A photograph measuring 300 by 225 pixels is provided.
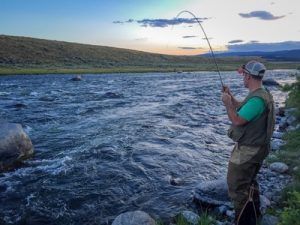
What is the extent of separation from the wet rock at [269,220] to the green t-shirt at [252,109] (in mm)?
2001

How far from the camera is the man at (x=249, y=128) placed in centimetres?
538

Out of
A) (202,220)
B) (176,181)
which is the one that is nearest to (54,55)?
(176,181)

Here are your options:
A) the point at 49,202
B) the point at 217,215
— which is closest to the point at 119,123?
the point at 49,202

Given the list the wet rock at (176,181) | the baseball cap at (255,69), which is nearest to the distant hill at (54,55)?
the wet rock at (176,181)

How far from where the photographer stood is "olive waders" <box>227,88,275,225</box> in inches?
214

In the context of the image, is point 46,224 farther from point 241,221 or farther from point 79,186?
point 241,221

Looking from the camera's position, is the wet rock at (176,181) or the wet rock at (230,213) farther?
the wet rock at (176,181)

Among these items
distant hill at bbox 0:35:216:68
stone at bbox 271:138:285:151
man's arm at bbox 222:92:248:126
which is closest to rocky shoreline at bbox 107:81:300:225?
stone at bbox 271:138:285:151

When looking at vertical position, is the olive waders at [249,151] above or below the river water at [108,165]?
above

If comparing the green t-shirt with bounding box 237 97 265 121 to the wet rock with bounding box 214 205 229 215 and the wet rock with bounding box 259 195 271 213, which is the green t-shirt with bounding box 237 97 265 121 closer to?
the wet rock with bounding box 259 195 271 213

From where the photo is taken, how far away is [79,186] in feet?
30.9

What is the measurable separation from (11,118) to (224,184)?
14.0 m

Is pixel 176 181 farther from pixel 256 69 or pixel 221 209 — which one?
pixel 256 69

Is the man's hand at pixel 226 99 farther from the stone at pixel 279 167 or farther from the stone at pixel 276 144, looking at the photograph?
the stone at pixel 276 144
